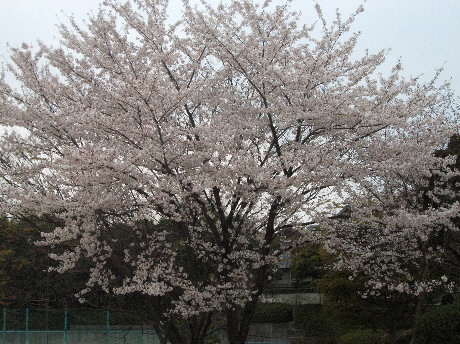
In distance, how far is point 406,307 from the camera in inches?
542


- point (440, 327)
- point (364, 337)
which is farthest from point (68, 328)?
point (440, 327)

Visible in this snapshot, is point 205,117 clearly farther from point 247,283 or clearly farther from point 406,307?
point 406,307

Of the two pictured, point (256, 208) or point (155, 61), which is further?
point (256, 208)

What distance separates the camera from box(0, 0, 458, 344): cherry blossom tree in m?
6.69

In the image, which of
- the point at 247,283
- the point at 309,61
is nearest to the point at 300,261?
the point at 247,283

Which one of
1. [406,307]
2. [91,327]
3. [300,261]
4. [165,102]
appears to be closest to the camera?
[165,102]

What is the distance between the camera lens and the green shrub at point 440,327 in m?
8.74

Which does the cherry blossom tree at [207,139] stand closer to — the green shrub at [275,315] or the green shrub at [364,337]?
the green shrub at [364,337]

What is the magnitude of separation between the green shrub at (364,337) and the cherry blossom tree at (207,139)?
22.1ft

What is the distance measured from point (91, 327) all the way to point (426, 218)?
12170 mm

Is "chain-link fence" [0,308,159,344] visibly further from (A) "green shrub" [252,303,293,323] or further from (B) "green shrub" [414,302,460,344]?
(B) "green shrub" [414,302,460,344]

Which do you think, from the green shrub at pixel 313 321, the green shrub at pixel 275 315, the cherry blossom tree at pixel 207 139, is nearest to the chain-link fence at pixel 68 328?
the green shrub at pixel 275 315

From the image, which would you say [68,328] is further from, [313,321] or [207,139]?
[207,139]

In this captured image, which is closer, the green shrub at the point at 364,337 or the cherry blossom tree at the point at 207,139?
the cherry blossom tree at the point at 207,139
